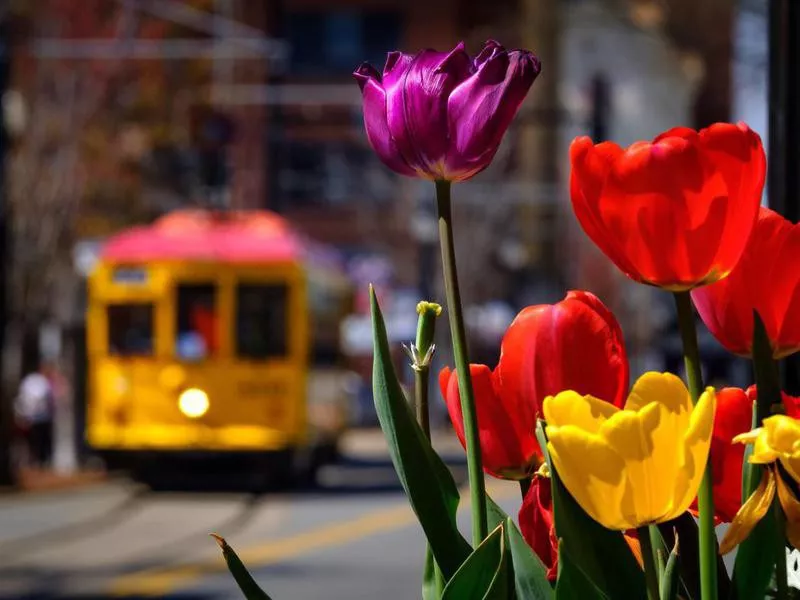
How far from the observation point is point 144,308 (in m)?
22.0

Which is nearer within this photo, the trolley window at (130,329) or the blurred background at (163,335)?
the blurred background at (163,335)

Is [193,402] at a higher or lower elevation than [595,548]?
lower

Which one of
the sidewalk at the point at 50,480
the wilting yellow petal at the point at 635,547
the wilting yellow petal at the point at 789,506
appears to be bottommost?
the sidewalk at the point at 50,480

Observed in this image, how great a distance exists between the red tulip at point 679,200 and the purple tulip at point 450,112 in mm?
85

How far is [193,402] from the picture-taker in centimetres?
2172

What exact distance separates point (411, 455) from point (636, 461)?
206 millimetres

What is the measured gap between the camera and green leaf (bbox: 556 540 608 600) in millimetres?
1546

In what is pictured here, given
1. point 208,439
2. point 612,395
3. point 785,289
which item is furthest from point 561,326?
point 208,439

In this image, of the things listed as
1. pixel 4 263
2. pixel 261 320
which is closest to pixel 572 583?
pixel 261 320

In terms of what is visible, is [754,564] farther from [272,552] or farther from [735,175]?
[272,552]

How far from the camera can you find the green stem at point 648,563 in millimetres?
1575

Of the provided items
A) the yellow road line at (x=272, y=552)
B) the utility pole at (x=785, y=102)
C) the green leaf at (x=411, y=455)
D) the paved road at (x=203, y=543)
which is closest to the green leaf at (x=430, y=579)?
the green leaf at (x=411, y=455)

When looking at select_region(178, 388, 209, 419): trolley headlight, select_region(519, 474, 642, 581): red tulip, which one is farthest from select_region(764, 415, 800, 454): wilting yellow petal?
select_region(178, 388, 209, 419): trolley headlight

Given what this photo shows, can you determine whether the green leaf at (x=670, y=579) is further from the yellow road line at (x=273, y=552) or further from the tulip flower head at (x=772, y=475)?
the yellow road line at (x=273, y=552)
